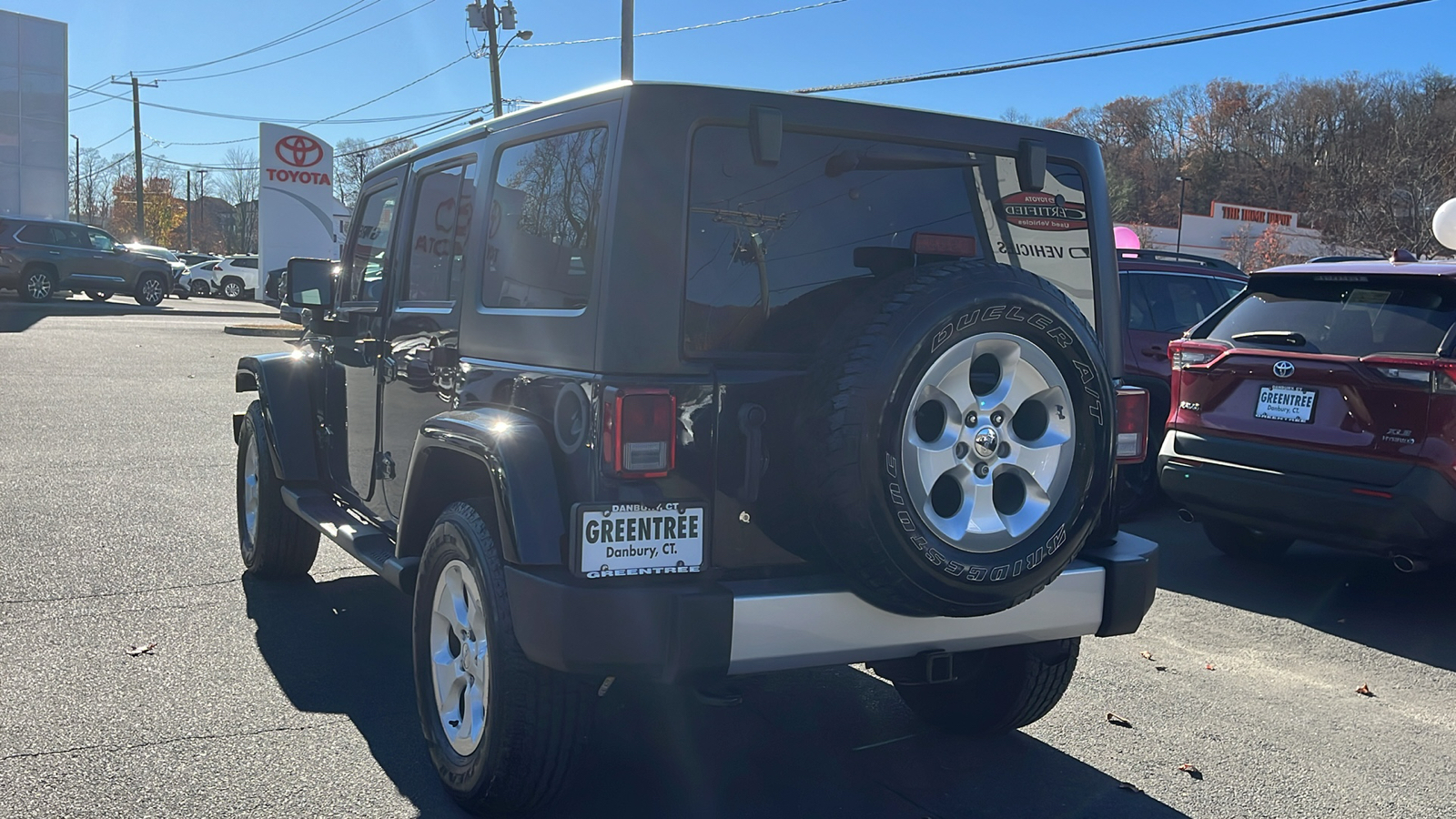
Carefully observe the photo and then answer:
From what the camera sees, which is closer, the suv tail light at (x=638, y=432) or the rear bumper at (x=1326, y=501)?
the suv tail light at (x=638, y=432)

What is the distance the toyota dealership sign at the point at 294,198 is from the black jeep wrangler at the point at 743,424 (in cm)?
2496

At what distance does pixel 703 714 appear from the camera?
4211 mm

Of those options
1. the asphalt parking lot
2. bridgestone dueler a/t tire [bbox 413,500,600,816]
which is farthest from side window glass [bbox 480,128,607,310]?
the asphalt parking lot

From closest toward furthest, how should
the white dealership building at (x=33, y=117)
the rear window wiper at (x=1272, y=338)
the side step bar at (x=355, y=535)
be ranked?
the side step bar at (x=355, y=535) → the rear window wiper at (x=1272, y=338) → the white dealership building at (x=33, y=117)

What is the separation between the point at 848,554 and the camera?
9.46 feet

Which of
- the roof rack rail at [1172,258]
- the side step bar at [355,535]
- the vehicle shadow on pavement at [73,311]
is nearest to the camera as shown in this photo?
the side step bar at [355,535]

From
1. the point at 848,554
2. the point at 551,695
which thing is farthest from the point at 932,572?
the point at 551,695

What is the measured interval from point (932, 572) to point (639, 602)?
0.72 metres

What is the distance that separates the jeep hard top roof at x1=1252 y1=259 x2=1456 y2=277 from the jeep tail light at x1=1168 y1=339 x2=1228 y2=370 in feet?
1.41

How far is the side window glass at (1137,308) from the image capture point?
26.8 ft

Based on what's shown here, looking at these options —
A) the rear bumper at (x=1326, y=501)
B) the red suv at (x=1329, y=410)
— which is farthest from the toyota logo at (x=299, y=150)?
the rear bumper at (x=1326, y=501)

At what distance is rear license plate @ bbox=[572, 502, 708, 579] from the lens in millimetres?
2826

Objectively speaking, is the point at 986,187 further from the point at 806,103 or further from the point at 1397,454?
the point at 1397,454

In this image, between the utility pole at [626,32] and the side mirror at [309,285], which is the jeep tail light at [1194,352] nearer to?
the side mirror at [309,285]
